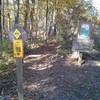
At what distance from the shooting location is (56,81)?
9.19 meters

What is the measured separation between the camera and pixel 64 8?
21.8m

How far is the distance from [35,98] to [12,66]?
3.72 metres

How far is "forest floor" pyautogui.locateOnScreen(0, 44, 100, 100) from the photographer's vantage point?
26.7 ft

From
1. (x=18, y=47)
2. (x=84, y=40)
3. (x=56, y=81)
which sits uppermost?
(x=18, y=47)

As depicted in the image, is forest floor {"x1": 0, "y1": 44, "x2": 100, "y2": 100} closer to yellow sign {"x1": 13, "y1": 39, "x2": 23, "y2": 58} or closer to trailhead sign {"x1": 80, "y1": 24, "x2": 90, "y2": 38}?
trailhead sign {"x1": 80, "y1": 24, "x2": 90, "y2": 38}

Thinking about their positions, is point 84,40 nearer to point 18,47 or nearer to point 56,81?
point 56,81

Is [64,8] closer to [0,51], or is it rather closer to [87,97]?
[0,51]

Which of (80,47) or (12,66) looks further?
(80,47)

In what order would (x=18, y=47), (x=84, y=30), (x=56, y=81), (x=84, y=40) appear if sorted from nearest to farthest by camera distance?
(x=18, y=47) → (x=56, y=81) → (x=84, y=30) → (x=84, y=40)

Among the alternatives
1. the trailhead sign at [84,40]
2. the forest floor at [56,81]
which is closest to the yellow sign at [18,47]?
the forest floor at [56,81]

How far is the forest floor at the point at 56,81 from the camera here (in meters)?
8.13

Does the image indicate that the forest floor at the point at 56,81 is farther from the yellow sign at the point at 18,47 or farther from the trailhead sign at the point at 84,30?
the yellow sign at the point at 18,47

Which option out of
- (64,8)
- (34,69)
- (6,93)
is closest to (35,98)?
(6,93)

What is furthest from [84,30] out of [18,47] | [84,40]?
[18,47]
